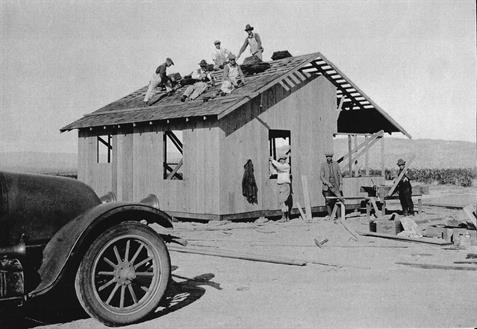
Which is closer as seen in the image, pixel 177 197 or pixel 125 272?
pixel 125 272

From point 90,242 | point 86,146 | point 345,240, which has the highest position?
point 86,146

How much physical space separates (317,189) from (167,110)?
5.76m

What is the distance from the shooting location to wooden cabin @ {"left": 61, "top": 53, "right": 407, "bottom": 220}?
1490 centimetres

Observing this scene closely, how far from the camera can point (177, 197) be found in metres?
15.8

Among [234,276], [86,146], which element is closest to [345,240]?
[234,276]

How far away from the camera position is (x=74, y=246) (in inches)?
196

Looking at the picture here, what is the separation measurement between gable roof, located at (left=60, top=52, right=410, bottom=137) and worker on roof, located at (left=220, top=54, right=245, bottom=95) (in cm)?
29

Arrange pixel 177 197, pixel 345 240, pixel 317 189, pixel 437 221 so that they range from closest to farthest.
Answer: pixel 345 240, pixel 437 221, pixel 177 197, pixel 317 189

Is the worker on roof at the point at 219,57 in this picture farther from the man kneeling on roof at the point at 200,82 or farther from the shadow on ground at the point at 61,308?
the shadow on ground at the point at 61,308

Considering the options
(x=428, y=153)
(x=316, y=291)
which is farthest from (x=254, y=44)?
(x=428, y=153)

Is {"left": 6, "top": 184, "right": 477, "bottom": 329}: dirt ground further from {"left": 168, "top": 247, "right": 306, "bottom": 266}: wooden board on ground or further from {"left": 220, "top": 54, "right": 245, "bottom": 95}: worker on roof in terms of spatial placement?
{"left": 220, "top": 54, "right": 245, "bottom": 95}: worker on roof

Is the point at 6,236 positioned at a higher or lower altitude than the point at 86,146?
lower

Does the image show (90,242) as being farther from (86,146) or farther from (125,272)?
(86,146)

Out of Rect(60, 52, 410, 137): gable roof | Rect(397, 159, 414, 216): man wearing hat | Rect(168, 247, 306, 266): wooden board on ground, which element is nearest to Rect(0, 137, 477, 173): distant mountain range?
Rect(60, 52, 410, 137): gable roof
